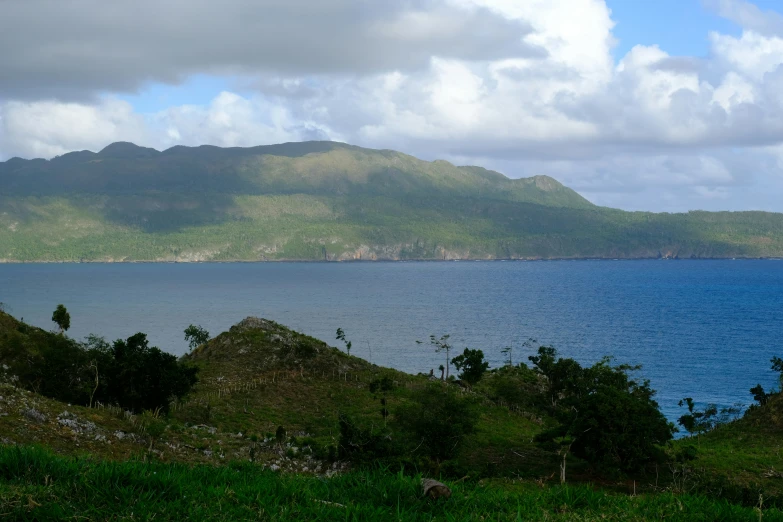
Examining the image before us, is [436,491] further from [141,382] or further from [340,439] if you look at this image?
[141,382]

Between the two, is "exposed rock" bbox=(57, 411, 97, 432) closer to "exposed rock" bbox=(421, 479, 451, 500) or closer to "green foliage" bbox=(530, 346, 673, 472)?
"exposed rock" bbox=(421, 479, 451, 500)

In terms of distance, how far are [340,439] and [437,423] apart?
8.67m

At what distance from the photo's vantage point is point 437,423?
3900cm

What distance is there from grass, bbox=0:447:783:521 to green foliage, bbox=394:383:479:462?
2804 centimetres

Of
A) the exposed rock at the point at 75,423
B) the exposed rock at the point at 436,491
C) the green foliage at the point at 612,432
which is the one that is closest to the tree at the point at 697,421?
the green foliage at the point at 612,432

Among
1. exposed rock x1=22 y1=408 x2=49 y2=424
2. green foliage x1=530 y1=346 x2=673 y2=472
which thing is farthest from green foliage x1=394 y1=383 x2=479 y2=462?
exposed rock x1=22 y1=408 x2=49 y2=424

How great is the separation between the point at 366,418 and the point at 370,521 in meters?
43.3

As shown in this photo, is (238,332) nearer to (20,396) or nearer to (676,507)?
(20,396)

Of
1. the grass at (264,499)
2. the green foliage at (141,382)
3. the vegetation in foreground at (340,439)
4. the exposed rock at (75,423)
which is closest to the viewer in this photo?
the grass at (264,499)

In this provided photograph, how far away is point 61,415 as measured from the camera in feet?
83.7

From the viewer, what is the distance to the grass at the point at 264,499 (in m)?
8.34

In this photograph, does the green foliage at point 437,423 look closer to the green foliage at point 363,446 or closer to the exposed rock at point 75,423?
the green foliage at point 363,446

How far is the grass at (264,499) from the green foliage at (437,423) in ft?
92.0

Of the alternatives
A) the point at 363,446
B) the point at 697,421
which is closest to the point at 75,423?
the point at 363,446
